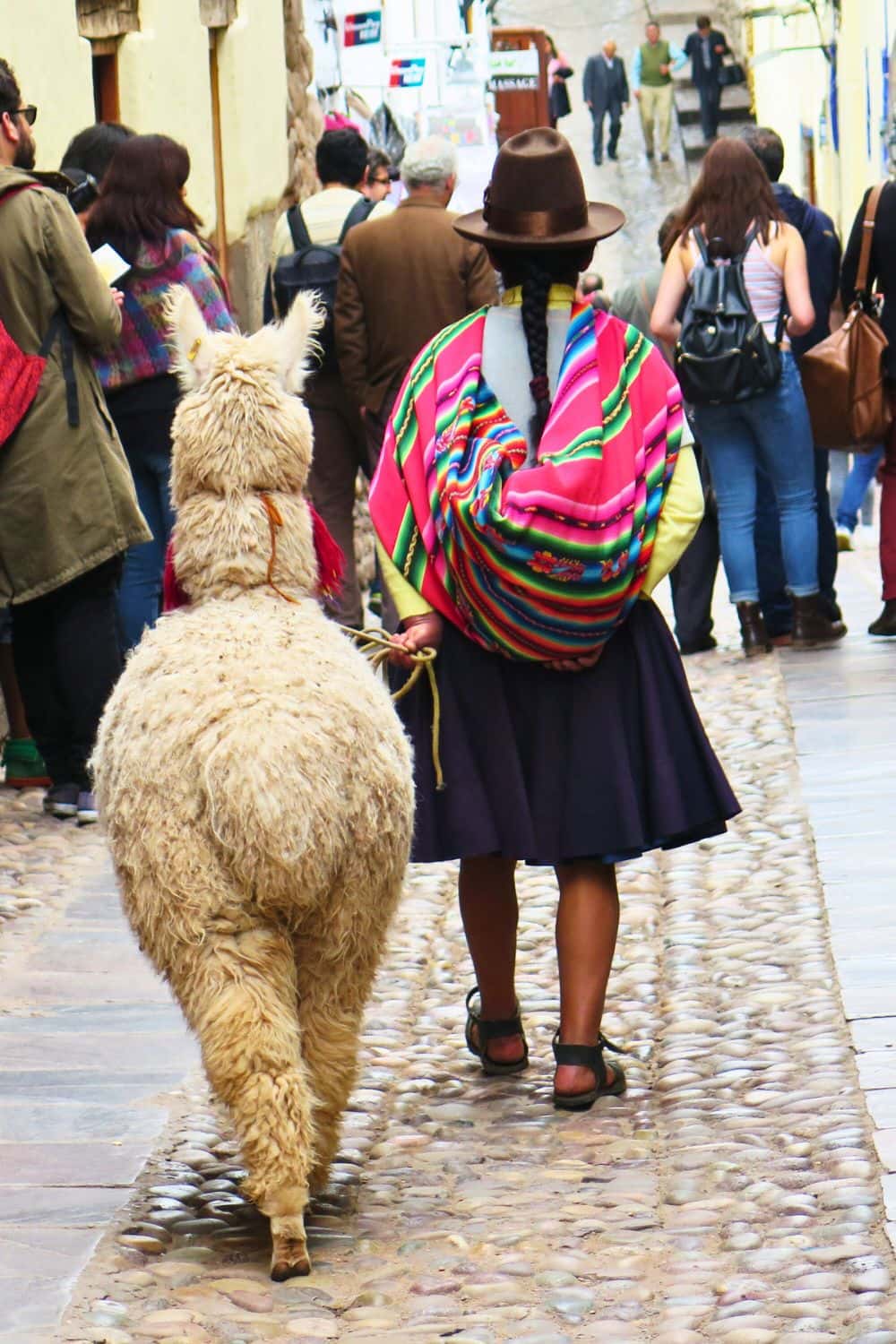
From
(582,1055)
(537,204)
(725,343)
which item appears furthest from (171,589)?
(725,343)

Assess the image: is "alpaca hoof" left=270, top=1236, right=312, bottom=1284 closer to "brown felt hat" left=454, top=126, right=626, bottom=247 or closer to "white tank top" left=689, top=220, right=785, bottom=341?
"brown felt hat" left=454, top=126, right=626, bottom=247

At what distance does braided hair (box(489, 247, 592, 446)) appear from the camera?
463cm

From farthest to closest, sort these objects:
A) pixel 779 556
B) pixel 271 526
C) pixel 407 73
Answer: pixel 407 73
pixel 779 556
pixel 271 526

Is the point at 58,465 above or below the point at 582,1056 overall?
above

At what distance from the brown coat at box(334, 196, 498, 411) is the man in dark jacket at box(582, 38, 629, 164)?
99.5 feet

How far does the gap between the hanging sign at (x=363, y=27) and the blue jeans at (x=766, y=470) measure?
10.7m

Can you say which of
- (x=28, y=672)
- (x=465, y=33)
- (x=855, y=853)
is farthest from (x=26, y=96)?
(x=465, y=33)

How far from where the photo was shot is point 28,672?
727 centimetres

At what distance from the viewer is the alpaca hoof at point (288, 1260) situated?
3.80 metres

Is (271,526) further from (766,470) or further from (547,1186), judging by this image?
(766,470)

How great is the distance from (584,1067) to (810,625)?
5.21m

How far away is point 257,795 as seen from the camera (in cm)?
376

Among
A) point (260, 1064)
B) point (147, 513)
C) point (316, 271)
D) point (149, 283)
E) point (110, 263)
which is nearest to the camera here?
point (260, 1064)

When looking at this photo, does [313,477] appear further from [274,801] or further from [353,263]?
[274,801]
